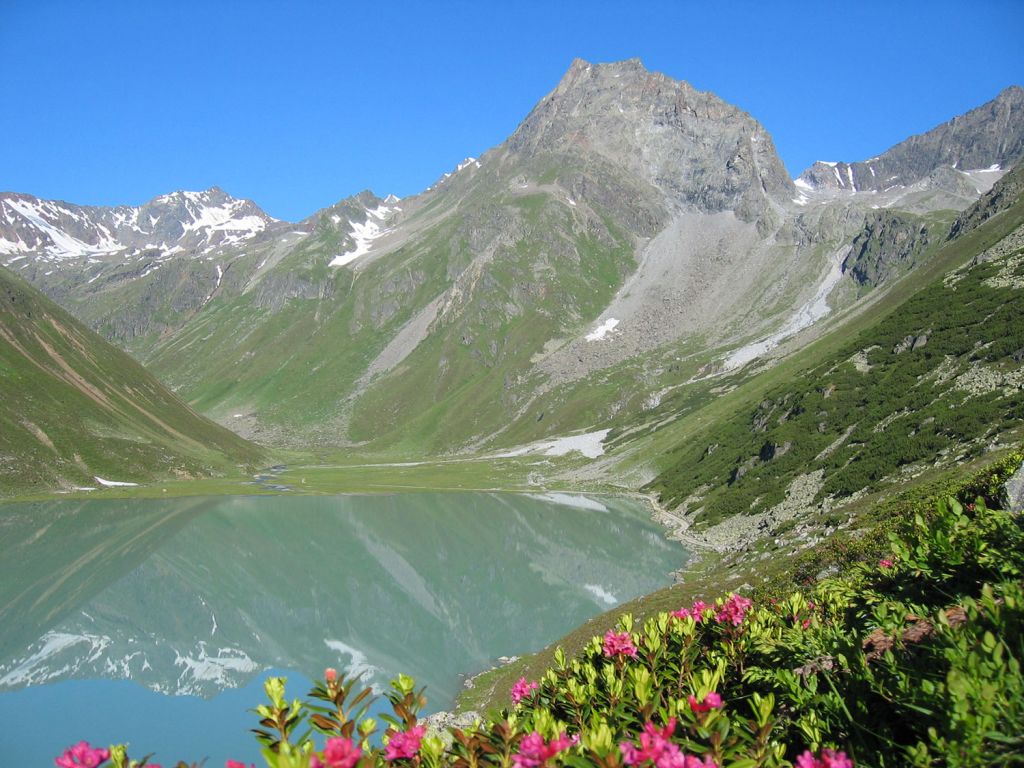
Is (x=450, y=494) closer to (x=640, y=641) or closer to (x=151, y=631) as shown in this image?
(x=151, y=631)

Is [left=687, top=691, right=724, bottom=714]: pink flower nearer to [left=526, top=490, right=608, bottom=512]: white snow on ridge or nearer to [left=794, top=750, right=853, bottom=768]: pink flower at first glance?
[left=794, top=750, right=853, bottom=768]: pink flower

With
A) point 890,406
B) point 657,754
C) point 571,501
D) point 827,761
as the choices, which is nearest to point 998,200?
point 890,406

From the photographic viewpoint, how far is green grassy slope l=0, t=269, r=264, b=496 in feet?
358

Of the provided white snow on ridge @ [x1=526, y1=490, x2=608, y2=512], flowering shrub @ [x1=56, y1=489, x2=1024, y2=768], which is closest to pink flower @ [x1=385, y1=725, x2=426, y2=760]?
flowering shrub @ [x1=56, y1=489, x2=1024, y2=768]

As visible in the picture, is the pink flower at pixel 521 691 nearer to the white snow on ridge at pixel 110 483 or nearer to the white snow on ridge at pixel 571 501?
the white snow on ridge at pixel 571 501

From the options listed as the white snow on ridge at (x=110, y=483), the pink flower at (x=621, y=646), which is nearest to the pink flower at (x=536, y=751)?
the pink flower at (x=621, y=646)

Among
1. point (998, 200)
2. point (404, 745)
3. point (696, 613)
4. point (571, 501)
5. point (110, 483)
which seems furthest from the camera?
point (998, 200)

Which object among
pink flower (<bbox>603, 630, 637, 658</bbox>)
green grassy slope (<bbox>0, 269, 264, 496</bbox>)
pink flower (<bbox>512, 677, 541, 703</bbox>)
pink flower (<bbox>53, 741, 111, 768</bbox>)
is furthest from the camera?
green grassy slope (<bbox>0, 269, 264, 496</bbox>)

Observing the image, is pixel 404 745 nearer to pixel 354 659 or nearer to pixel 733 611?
pixel 733 611

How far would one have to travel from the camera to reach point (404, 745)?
4.88m

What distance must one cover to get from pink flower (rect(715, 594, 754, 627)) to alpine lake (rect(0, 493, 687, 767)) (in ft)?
86.4

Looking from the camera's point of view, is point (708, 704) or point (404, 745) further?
point (708, 704)

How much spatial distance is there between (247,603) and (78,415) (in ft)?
308

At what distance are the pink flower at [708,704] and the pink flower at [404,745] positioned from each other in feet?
7.29
